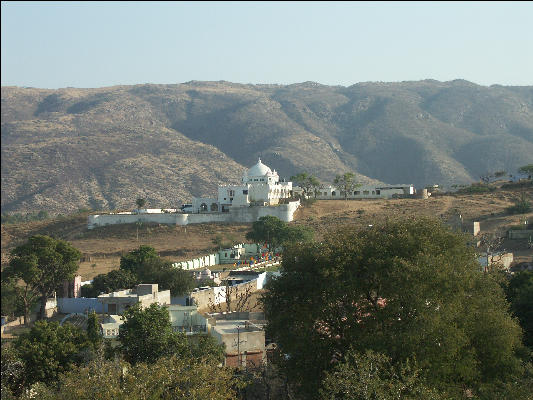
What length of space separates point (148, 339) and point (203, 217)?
46.0 metres

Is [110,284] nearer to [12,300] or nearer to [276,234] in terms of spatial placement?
[12,300]

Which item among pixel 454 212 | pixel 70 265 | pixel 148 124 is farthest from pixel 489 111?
pixel 70 265

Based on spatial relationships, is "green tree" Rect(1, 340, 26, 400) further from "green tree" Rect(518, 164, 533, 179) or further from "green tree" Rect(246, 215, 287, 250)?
"green tree" Rect(518, 164, 533, 179)

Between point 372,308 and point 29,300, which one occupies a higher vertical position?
point 372,308

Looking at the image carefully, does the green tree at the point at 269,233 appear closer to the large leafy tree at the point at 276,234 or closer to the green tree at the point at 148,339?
the large leafy tree at the point at 276,234

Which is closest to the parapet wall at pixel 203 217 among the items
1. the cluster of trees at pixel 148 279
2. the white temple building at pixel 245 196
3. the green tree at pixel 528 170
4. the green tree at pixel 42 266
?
the white temple building at pixel 245 196

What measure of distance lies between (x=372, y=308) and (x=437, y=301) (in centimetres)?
155

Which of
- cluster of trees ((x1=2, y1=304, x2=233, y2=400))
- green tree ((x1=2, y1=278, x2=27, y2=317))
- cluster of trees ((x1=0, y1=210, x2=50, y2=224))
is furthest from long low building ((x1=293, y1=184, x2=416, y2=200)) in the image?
cluster of trees ((x1=2, y1=304, x2=233, y2=400))

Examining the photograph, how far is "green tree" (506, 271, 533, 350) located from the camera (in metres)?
22.8

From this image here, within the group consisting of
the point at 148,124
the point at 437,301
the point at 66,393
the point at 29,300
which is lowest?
the point at 29,300

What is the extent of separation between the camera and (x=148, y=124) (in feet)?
592

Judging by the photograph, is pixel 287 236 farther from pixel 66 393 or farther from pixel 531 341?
pixel 66 393

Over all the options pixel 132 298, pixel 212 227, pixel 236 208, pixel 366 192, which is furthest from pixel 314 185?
pixel 132 298

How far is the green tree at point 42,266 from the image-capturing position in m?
37.5
